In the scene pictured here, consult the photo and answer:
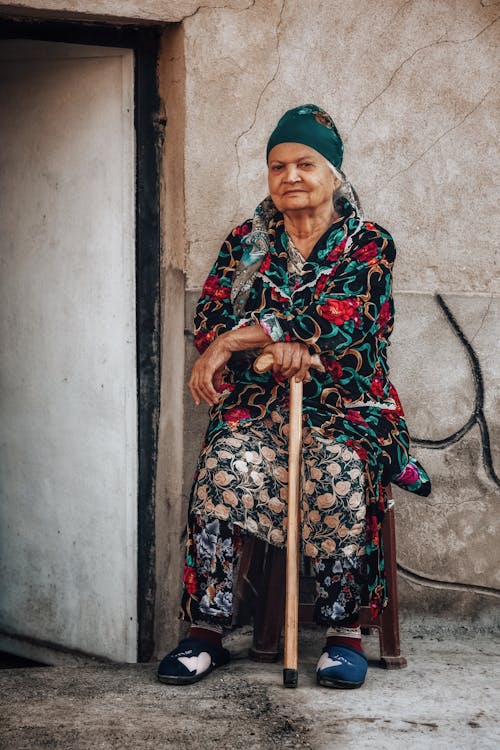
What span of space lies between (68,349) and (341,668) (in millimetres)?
1742

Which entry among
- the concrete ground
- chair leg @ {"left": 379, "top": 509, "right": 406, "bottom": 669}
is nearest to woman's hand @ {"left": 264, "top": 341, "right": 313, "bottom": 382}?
chair leg @ {"left": 379, "top": 509, "right": 406, "bottom": 669}

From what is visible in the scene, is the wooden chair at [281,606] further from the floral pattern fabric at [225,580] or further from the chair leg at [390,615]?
the floral pattern fabric at [225,580]

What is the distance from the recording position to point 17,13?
3.69 metres

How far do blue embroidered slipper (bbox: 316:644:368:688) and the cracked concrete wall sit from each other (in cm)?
77

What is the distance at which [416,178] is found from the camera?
3.97 metres

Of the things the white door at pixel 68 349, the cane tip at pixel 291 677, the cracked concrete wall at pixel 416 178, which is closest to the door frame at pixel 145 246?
the white door at pixel 68 349

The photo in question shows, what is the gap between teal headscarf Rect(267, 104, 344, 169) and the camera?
344 cm

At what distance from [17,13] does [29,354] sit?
4.56 ft

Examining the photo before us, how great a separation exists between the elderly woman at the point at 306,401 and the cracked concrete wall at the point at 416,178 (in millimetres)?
340

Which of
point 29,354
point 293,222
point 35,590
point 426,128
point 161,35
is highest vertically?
point 161,35

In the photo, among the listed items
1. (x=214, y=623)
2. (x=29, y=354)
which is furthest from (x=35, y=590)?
(x=214, y=623)

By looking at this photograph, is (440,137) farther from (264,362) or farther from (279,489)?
(279,489)

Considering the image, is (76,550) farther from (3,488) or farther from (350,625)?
(350,625)

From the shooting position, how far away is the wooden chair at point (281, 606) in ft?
11.5
